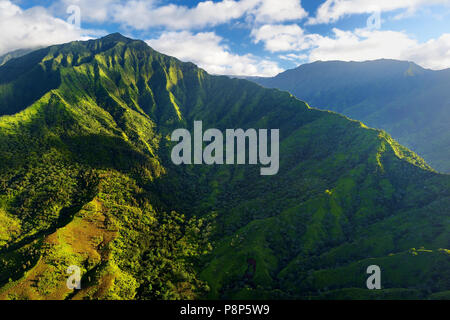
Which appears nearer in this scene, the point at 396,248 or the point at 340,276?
the point at 340,276

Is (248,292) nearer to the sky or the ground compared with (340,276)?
nearer to the ground

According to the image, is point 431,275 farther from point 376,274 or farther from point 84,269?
point 84,269

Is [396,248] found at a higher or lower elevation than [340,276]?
higher

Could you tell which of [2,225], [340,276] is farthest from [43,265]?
[340,276]
